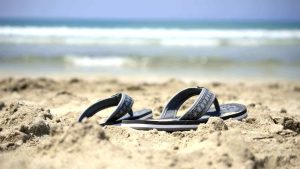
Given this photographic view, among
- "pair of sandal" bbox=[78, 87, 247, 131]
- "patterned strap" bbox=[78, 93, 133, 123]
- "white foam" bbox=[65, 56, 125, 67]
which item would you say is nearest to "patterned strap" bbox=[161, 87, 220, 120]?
"pair of sandal" bbox=[78, 87, 247, 131]

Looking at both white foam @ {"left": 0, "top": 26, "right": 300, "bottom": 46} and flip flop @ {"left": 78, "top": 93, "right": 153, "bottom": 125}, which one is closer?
flip flop @ {"left": 78, "top": 93, "right": 153, "bottom": 125}

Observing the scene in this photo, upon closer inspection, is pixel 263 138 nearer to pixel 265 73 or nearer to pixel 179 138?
pixel 179 138

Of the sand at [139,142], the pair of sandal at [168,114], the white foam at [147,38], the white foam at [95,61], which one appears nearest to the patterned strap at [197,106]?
the pair of sandal at [168,114]

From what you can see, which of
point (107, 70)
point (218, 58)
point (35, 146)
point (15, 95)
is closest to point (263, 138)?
point (35, 146)

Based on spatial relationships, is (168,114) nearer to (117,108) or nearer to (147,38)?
(117,108)

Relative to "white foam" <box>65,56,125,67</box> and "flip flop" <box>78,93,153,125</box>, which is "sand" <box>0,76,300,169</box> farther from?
"white foam" <box>65,56,125,67</box>

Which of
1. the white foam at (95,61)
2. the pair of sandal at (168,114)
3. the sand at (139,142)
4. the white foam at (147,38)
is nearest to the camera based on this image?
the sand at (139,142)

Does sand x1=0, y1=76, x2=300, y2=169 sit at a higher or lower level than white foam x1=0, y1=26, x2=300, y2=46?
higher

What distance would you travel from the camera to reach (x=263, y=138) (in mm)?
3678

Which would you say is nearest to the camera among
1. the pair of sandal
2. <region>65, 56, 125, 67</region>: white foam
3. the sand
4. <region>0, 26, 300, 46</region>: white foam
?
the sand

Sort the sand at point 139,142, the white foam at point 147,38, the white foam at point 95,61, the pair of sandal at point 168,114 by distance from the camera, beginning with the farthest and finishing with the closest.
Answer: the white foam at point 147,38 < the white foam at point 95,61 < the pair of sandal at point 168,114 < the sand at point 139,142

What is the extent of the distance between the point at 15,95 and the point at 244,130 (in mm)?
3774

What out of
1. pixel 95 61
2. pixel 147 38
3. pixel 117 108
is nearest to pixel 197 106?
pixel 117 108

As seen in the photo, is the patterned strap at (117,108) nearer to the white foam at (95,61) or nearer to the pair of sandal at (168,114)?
the pair of sandal at (168,114)
